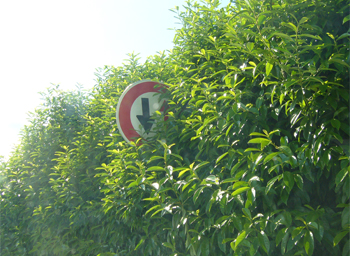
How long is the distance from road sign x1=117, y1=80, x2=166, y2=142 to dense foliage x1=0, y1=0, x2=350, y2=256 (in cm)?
17

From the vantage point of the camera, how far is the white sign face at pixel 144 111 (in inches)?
119

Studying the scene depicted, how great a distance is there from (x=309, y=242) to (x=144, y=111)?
2.09 m

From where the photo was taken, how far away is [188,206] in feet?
7.90

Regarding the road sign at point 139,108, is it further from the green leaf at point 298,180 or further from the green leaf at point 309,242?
the green leaf at point 309,242

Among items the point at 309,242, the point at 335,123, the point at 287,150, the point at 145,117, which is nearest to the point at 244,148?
the point at 287,150

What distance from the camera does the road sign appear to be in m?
2.98

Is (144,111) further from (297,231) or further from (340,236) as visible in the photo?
(340,236)

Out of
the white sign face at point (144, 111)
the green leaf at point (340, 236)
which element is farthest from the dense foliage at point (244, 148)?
A: the white sign face at point (144, 111)

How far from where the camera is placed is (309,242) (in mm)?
1576

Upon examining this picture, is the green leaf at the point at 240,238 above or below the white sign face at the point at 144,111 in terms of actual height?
below

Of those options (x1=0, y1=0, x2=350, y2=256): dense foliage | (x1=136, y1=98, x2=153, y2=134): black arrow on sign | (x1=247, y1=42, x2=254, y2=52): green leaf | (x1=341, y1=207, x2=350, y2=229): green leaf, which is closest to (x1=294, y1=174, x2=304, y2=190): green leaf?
(x1=0, y1=0, x2=350, y2=256): dense foliage

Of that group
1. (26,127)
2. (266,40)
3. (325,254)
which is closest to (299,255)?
(325,254)

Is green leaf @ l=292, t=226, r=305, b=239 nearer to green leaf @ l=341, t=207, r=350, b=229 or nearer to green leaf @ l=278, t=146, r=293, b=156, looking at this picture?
green leaf @ l=341, t=207, r=350, b=229

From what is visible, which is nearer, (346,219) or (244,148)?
(346,219)
